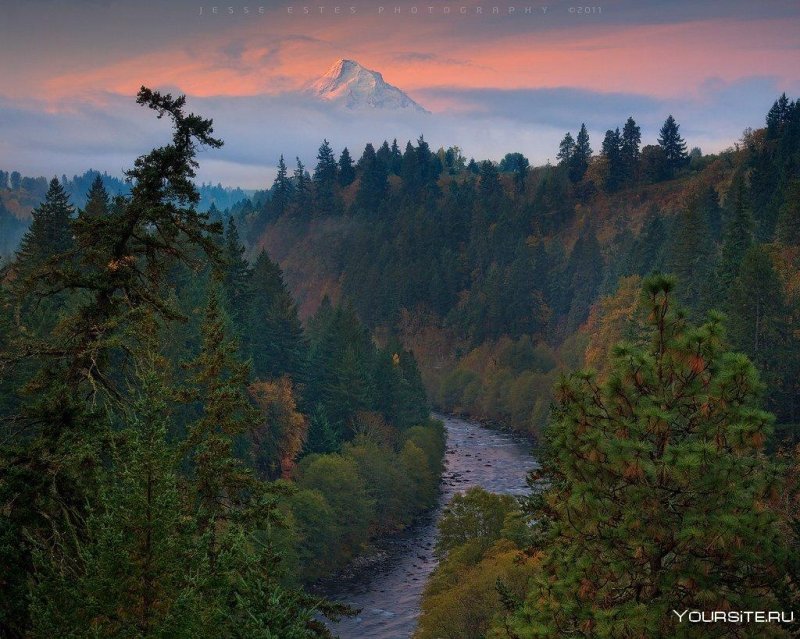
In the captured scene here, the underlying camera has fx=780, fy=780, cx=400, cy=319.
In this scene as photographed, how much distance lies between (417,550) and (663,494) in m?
57.7

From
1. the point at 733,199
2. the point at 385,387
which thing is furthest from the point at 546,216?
the point at 385,387

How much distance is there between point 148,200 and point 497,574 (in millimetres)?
32167

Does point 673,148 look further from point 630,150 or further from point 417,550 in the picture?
point 417,550

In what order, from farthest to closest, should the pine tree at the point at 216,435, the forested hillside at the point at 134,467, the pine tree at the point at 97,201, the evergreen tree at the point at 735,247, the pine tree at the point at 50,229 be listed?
1. the pine tree at the point at 97,201
2. the evergreen tree at the point at 735,247
3. the pine tree at the point at 50,229
4. the pine tree at the point at 216,435
5. the forested hillside at the point at 134,467

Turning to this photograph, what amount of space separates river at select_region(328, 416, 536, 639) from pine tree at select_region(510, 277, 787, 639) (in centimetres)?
3848

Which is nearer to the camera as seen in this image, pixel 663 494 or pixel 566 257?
pixel 663 494

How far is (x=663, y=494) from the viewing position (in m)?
14.2

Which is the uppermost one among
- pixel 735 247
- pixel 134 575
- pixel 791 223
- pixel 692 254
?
pixel 791 223

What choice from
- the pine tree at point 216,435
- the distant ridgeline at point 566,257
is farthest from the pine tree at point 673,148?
the pine tree at point 216,435

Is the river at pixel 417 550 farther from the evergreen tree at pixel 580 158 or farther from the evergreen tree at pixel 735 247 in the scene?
the evergreen tree at pixel 580 158

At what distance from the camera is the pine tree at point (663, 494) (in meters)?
13.6

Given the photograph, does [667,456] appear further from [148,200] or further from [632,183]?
[632,183]

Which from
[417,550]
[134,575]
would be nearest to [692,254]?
[417,550]

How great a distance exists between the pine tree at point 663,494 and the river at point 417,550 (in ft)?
126
